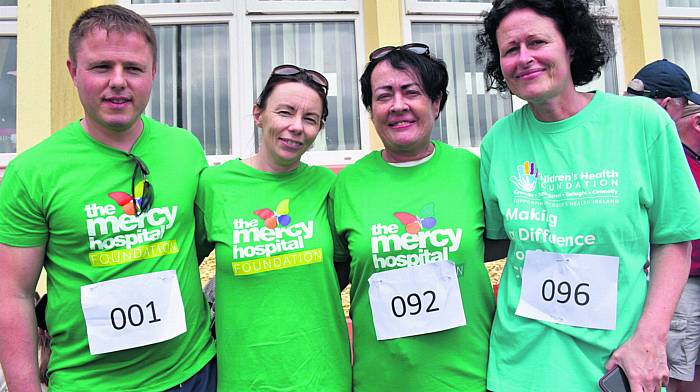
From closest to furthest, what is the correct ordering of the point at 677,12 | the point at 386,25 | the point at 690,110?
the point at 690,110, the point at 386,25, the point at 677,12

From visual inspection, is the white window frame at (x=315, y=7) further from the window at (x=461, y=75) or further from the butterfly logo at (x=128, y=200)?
the butterfly logo at (x=128, y=200)

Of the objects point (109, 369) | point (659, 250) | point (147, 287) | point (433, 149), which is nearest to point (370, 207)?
point (433, 149)

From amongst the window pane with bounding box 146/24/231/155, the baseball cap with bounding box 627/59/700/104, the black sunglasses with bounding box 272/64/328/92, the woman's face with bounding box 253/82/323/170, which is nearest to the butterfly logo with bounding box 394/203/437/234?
the woman's face with bounding box 253/82/323/170

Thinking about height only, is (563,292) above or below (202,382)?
above

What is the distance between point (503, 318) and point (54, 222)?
1515 millimetres

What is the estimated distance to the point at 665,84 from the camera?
284 centimetres

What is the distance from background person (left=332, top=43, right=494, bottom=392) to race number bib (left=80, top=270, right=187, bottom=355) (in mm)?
637

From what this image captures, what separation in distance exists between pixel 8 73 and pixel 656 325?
5.76 m

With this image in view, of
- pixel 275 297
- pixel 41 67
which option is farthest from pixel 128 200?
pixel 41 67

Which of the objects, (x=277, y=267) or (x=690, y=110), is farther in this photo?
(x=690, y=110)

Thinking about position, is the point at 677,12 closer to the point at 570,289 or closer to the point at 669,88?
→ the point at 669,88

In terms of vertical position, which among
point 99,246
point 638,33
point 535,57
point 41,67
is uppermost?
point 638,33

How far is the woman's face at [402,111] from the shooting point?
1859mm

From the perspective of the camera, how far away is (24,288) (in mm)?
1709
